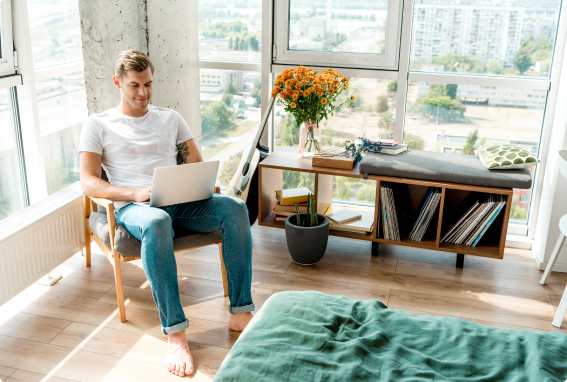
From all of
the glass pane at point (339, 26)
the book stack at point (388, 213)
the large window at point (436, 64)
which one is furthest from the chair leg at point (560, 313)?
the glass pane at point (339, 26)

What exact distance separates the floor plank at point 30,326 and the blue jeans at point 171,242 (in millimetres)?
558

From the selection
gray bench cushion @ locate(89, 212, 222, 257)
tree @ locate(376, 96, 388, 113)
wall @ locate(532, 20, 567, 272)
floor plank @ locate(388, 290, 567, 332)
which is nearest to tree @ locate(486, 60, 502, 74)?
wall @ locate(532, 20, 567, 272)

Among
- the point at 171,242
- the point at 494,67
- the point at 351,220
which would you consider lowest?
the point at 351,220

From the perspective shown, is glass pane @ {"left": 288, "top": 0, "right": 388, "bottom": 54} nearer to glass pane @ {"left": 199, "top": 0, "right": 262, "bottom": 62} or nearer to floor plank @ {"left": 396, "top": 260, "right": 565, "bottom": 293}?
glass pane @ {"left": 199, "top": 0, "right": 262, "bottom": 62}

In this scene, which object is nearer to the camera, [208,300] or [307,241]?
[208,300]

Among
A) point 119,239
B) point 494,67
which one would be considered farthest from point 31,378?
point 494,67

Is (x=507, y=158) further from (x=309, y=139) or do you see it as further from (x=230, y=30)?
(x=230, y=30)

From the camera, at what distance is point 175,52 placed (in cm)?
333

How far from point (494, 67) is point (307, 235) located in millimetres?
1559

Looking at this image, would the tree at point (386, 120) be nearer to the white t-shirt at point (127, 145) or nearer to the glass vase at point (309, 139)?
the glass vase at point (309, 139)

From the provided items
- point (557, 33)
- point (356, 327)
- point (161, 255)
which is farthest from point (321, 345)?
point (557, 33)

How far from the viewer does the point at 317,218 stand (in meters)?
3.03

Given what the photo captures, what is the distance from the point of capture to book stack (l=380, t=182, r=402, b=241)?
300 centimetres

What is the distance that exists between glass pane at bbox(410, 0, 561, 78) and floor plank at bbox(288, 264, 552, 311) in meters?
1.33
